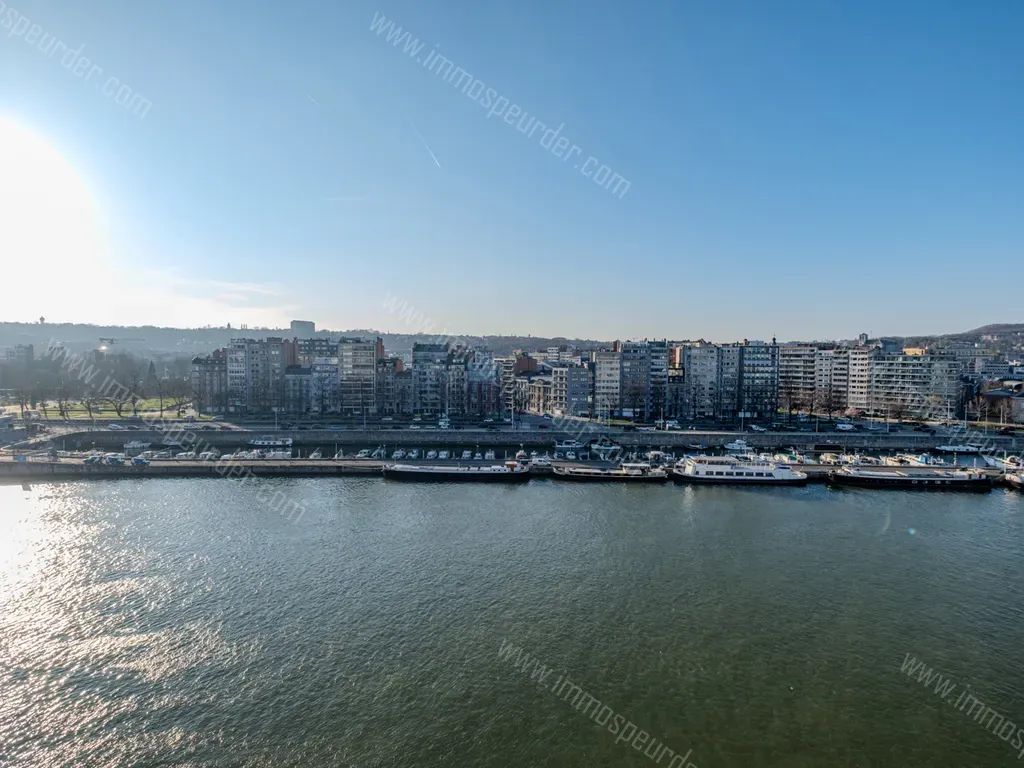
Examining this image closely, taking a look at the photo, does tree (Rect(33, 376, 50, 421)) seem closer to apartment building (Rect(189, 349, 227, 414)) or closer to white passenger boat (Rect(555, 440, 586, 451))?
apartment building (Rect(189, 349, 227, 414))

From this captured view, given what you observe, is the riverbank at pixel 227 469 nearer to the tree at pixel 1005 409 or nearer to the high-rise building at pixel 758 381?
the high-rise building at pixel 758 381

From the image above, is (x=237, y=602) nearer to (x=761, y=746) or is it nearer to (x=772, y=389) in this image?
(x=761, y=746)

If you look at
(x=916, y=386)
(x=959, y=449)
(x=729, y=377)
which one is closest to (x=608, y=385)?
(x=729, y=377)

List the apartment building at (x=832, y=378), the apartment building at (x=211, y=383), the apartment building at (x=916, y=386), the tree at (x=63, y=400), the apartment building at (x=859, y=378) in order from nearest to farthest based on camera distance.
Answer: the tree at (x=63, y=400) < the apartment building at (x=211, y=383) < the apartment building at (x=916, y=386) < the apartment building at (x=832, y=378) < the apartment building at (x=859, y=378)

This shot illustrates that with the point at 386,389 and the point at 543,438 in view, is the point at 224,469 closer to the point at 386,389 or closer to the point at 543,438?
the point at 543,438

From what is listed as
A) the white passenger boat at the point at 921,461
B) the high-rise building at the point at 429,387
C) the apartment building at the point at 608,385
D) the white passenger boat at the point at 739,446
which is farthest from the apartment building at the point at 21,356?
the white passenger boat at the point at 921,461

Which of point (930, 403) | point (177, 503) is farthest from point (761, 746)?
point (930, 403)
